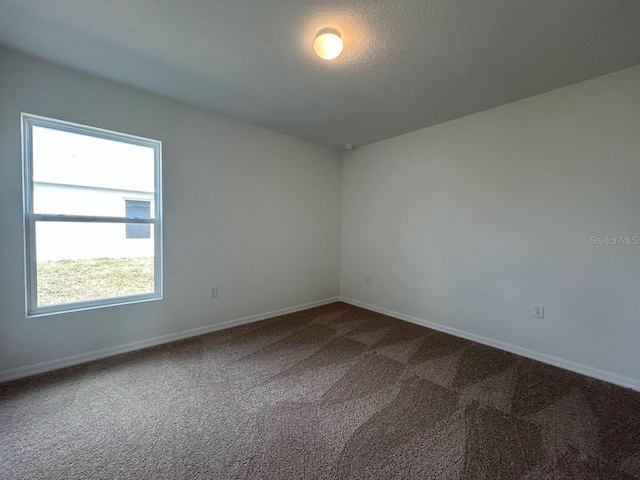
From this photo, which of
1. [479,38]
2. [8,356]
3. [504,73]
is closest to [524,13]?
[479,38]

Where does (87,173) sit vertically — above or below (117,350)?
above

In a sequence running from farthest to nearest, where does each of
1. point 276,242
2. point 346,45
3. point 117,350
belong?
1. point 276,242
2. point 117,350
3. point 346,45

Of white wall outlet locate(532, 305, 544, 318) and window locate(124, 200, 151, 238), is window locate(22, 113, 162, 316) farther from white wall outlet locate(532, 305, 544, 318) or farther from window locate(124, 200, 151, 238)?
white wall outlet locate(532, 305, 544, 318)

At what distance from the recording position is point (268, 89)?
250 centimetres

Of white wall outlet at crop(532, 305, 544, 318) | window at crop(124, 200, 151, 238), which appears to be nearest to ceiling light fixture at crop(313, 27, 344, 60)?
window at crop(124, 200, 151, 238)

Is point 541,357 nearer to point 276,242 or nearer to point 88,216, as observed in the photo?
point 276,242

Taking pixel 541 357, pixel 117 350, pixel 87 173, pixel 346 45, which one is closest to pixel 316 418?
pixel 117 350

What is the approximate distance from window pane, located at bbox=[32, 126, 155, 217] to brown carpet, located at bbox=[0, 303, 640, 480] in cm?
144

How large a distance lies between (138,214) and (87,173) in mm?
530

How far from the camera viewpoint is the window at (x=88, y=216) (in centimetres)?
222

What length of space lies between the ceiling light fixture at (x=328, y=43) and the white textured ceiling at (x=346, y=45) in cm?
5

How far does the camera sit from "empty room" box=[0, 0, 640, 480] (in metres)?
1.57

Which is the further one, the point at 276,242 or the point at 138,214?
the point at 276,242

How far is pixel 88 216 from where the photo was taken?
243 centimetres
